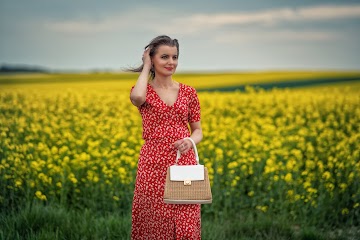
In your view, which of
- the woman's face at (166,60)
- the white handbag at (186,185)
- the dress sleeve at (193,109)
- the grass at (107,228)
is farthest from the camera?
the grass at (107,228)

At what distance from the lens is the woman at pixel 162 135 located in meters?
4.03

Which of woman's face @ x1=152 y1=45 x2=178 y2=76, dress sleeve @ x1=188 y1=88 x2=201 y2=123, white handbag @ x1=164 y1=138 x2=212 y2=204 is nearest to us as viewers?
white handbag @ x1=164 y1=138 x2=212 y2=204

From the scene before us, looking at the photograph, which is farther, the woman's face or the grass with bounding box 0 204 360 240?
the grass with bounding box 0 204 360 240

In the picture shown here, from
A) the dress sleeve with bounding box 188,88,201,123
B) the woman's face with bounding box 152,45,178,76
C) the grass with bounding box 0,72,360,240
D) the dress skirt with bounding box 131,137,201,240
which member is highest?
the woman's face with bounding box 152,45,178,76

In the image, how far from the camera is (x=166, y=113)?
4.08 m

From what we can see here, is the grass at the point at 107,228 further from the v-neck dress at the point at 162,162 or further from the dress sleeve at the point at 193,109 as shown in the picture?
the dress sleeve at the point at 193,109

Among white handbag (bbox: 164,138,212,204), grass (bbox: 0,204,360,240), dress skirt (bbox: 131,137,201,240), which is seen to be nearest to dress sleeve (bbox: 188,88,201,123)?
dress skirt (bbox: 131,137,201,240)

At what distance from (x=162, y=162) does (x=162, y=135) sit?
18 centimetres

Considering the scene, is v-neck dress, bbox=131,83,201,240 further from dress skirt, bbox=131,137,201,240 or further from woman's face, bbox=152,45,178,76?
woman's face, bbox=152,45,178,76

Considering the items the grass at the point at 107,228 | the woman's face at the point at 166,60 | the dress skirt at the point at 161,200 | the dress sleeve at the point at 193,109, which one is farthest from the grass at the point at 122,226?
the woman's face at the point at 166,60

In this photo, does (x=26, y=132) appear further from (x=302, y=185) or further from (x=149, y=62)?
(x=149, y=62)

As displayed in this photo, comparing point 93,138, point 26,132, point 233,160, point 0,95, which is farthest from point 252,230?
point 0,95

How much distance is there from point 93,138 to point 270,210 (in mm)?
3084

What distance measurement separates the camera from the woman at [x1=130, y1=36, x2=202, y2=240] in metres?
4.03
